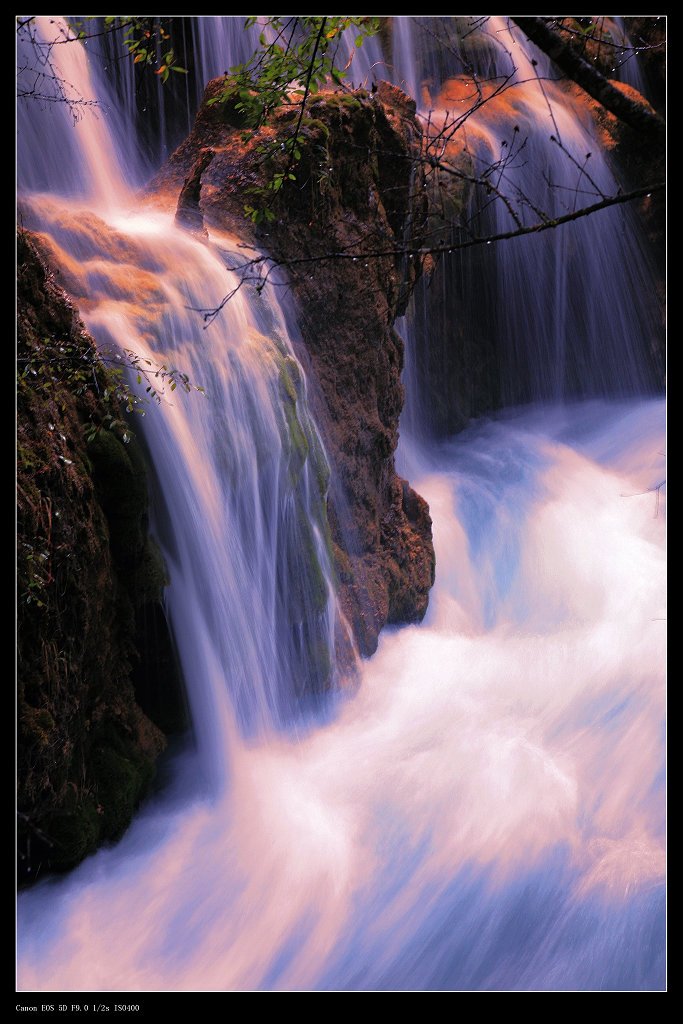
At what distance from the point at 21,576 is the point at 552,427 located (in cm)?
1149

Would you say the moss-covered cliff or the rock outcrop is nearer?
the moss-covered cliff

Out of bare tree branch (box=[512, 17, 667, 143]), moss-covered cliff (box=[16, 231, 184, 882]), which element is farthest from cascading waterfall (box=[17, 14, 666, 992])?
bare tree branch (box=[512, 17, 667, 143])

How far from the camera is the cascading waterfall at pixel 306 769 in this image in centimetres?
439

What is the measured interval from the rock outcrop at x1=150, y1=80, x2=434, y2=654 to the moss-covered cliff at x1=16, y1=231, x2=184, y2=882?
7.98ft

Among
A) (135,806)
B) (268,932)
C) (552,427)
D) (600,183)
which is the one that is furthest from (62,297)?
(600,183)

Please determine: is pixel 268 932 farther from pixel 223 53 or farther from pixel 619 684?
pixel 223 53

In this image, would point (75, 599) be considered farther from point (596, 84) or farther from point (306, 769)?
point (596, 84)

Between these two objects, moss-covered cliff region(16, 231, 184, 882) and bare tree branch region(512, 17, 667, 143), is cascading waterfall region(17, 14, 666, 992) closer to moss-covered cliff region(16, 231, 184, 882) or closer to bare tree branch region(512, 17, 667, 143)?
moss-covered cliff region(16, 231, 184, 882)

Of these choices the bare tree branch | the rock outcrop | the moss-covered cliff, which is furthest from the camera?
the rock outcrop

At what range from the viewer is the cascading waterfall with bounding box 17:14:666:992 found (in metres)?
4.39

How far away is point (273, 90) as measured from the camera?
4672 millimetres

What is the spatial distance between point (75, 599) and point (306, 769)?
250 cm

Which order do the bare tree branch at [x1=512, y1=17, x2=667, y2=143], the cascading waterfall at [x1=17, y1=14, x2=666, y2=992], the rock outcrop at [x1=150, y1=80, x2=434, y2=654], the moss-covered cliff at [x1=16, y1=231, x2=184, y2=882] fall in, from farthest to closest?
the rock outcrop at [x1=150, y1=80, x2=434, y2=654] → the cascading waterfall at [x1=17, y1=14, x2=666, y2=992] → the moss-covered cliff at [x1=16, y1=231, x2=184, y2=882] → the bare tree branch at [x1=512, y1=17, x2=667, y2=143]

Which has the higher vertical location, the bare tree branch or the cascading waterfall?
the bare tree branch
